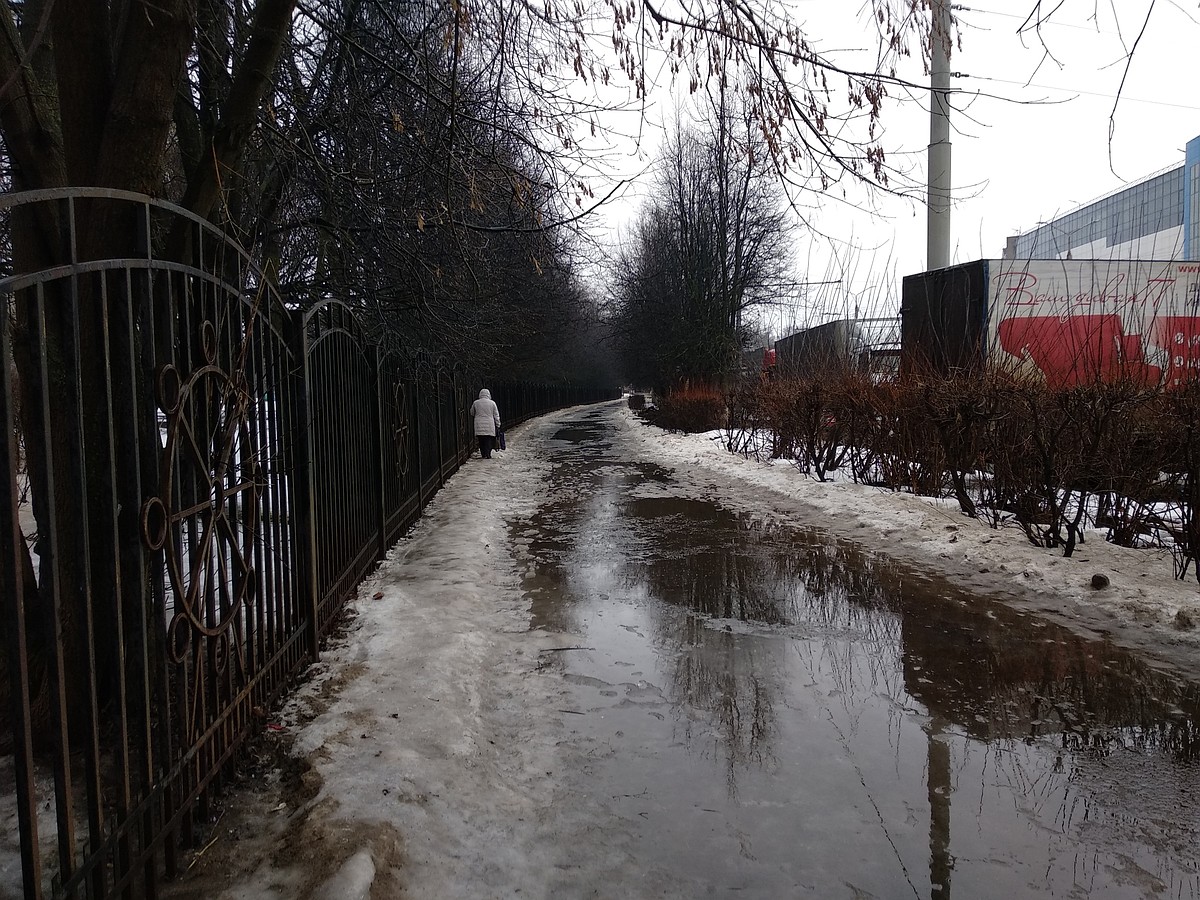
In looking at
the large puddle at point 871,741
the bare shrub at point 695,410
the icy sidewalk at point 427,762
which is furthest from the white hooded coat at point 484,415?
the icy sidewalk at point 427,762

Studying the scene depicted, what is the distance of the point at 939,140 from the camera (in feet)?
32.4

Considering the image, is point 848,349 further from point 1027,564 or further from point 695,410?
point 695,410

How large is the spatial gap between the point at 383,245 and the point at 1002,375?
235 inches

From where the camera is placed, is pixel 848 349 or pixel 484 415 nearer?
pixel 848 349

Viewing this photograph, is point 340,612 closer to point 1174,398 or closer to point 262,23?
point 262,23

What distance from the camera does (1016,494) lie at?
6.79 metres

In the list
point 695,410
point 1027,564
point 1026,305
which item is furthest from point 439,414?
point 695,410

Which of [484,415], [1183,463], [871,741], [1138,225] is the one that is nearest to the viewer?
[871,741]

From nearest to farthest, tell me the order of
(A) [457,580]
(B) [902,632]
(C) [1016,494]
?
(B) [902,632] < (A) [457,580] < (C) [1016,494]

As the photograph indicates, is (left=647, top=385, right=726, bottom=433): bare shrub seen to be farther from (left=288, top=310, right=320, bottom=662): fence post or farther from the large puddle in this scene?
(left=288, top=310, right=320, bottom=662): fence post

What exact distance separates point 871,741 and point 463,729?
1.83 metres

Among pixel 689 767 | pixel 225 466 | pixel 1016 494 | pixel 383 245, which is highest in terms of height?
pixel 383 245

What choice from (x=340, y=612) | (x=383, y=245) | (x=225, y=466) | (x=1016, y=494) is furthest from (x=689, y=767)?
(x=383, y=245)

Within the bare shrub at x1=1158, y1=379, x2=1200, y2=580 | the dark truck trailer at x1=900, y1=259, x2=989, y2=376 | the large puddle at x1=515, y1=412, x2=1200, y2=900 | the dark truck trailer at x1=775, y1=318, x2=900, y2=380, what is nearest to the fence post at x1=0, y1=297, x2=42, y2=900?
the large puddle at x1=515, y1=412, x2=1200, y2=900
